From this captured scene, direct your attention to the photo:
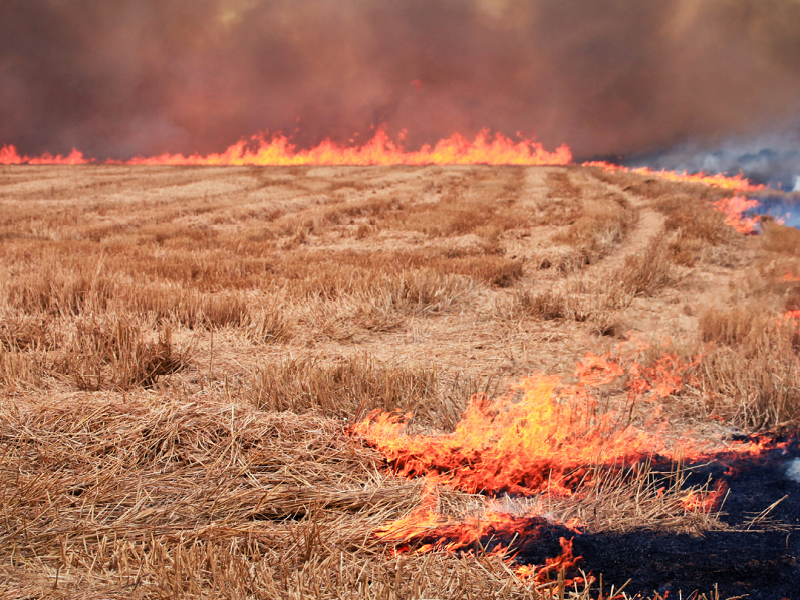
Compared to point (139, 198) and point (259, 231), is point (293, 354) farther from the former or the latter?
point (139, 198)

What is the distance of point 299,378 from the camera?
3.09m

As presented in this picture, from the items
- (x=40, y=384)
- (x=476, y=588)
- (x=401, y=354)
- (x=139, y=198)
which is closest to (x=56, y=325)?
(x=40, y=384)

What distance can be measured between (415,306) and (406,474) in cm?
300

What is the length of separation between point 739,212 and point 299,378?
520 inches

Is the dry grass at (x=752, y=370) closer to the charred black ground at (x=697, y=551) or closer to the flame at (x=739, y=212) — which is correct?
the charred black ground at (x=697, y=551)

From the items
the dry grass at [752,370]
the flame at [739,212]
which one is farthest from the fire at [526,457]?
the flame at [739,212]

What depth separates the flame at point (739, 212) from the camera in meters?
10.5

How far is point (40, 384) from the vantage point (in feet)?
10.6

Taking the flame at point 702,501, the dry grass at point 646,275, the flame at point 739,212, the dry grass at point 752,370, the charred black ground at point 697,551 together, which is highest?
the flame at point 739,212

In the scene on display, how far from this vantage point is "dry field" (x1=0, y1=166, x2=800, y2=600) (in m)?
1.71

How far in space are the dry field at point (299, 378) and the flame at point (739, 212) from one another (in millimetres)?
1314

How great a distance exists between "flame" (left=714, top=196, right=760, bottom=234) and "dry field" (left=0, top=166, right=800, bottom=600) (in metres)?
1.31

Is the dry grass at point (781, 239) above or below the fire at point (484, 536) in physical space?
above

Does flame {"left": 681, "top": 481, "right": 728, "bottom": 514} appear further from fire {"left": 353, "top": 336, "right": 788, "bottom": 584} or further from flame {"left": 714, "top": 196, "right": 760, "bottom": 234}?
flame {"left": 714, "top": 196, "right": 760, "bottom": 234}
